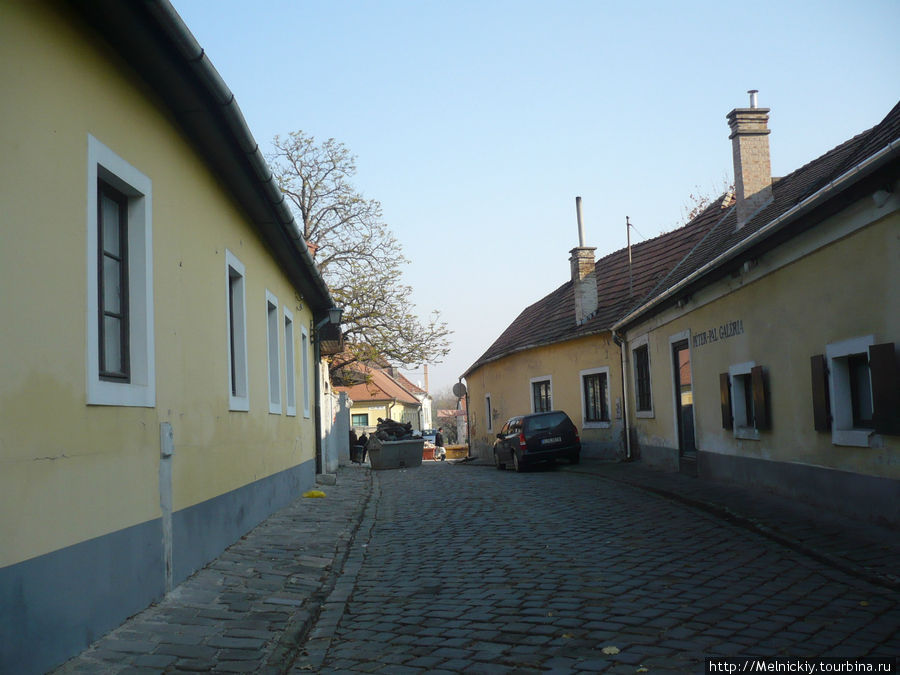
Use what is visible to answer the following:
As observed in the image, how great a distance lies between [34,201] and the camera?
491 cm

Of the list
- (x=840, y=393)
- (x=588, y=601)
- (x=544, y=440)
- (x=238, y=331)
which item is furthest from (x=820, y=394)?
(x=544, y=440)

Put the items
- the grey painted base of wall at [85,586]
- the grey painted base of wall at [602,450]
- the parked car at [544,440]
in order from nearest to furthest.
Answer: the grey painted base of wall at [85,586] < the parked car at [544,440] < the grey painted base of wall at [602,450]

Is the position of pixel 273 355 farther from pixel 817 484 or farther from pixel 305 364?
pixel 817 484

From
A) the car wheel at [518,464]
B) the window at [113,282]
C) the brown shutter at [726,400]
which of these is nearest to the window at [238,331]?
Answer: the window at [113,282]

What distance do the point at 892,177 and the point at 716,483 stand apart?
7.90 m

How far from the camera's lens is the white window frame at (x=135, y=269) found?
589 cm

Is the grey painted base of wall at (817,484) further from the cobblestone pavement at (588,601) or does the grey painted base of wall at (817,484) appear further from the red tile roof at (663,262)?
the red tile roof at (663,262)

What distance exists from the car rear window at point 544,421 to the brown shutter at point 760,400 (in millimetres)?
10906

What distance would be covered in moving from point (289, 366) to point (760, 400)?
324 inches

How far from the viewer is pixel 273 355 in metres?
14.3

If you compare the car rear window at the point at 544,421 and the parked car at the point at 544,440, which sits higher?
the car rear window at the point at 544,421

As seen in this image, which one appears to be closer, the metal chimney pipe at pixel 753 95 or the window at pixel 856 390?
the window at pixel 856 390

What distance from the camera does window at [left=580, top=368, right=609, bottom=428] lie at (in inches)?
1013

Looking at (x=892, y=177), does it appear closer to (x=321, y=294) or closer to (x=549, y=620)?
(x=549, y=620)
